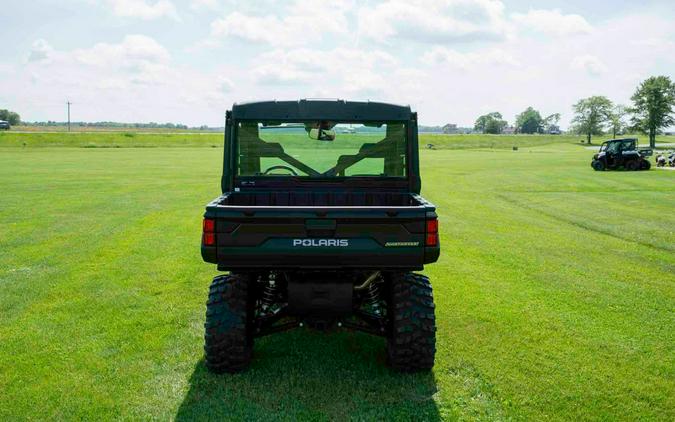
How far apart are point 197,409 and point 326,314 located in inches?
47.6

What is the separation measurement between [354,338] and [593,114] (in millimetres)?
138609

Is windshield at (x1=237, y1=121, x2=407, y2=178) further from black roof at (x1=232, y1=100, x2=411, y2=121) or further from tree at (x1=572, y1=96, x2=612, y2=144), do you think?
tree at (x1=572, y1=96, x2=612, y2=144)

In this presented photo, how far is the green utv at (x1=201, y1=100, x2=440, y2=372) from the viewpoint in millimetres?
4172

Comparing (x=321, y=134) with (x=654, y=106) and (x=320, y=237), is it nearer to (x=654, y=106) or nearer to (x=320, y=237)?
(x=320, y=237)

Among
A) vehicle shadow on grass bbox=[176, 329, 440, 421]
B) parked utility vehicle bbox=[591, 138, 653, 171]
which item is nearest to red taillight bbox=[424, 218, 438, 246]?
vehicle shadow on grass bbox=[176, 329, 440, 421]

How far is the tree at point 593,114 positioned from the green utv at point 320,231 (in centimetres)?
13547

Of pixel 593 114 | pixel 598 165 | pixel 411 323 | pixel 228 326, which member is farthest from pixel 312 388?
pixel 593 114

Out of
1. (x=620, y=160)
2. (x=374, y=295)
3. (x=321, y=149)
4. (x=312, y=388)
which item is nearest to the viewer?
(x=312, y=388)

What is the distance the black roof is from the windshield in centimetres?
9

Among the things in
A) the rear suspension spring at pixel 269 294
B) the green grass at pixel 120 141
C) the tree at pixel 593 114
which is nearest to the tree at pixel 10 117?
the green grass at pixel 120 141

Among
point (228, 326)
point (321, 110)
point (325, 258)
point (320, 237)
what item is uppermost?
point (321, 110)

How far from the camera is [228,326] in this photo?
4.61 meters

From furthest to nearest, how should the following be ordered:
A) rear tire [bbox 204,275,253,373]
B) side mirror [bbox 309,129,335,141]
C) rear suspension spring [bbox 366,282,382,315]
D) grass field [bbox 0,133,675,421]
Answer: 1. side mirror [bbox 309,129,335,141]
2. rear suspension spring [bbox 366,282,382,315]
3. rear tire [bbox 204,275,253,373]
4. grass field [bbox 0,133,675,421]

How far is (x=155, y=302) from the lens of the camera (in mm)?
6871
